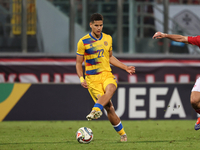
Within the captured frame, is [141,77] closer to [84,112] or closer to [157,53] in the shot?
[157,53]

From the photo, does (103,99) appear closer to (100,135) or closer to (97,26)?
(97,26)

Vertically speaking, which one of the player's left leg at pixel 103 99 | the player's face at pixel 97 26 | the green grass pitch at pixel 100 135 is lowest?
the green grass pitch at pixel 100 135

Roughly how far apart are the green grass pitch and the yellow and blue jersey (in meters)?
1.17

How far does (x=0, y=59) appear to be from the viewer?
38.1 feet

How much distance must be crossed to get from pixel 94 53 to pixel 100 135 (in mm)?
1851

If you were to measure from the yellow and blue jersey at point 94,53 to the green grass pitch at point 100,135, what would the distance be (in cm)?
117

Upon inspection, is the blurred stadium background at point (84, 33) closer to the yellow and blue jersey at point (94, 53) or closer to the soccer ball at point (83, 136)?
the yellow and blue jersey at point (94, 53)

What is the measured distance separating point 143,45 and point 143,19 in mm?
799

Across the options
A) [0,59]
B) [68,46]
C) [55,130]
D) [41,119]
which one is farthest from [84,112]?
[0,59]

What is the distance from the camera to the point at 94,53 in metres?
Result: 6.12

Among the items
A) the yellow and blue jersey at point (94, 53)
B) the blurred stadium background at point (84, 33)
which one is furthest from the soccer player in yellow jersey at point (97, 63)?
the blurred stadium background at point (84, 33)

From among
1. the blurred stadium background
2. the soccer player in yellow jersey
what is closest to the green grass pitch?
the soccer player in yellow jersey

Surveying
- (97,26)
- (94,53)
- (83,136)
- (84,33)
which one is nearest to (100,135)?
(83,136)

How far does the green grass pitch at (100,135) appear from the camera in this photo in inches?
230
